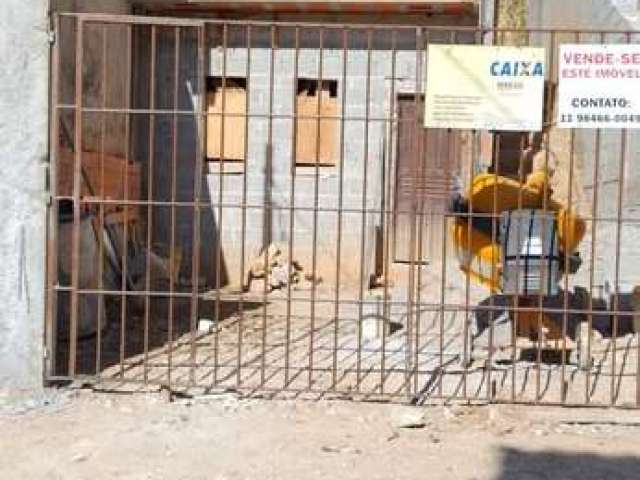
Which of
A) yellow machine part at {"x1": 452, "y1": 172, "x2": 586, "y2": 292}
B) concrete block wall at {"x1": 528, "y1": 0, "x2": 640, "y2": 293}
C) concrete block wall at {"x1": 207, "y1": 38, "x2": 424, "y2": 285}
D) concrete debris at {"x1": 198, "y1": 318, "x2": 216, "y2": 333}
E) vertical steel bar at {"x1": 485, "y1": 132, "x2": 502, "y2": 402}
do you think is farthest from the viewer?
concrete block wall at {"x1": 207, "y1": 38, "x2": 424, "y2": 285}

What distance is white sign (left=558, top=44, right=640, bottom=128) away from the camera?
21.7ft

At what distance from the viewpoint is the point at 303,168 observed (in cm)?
1395

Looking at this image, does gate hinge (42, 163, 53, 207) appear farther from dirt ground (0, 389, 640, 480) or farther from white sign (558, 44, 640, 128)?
white sign (558, 44, 640, 128)

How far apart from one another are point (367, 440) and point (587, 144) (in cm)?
455

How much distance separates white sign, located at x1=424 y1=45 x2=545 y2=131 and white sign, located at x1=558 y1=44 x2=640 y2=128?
16 cm

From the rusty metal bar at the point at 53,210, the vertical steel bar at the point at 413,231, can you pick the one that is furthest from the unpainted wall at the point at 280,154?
the rusty metal bar at the point at 53,210

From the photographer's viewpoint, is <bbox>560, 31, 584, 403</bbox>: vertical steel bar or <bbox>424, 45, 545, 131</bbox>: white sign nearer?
<bbox>424, 45, 545, 131</bbox>: white sign

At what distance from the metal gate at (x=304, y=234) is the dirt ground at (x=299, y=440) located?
0.82 ft

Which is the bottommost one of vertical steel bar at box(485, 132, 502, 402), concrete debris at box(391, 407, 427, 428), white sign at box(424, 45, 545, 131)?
concrete debris at box(391, 407, 427, 428)

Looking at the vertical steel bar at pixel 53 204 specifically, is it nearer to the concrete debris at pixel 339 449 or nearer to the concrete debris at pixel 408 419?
the concrete debris at pixel 339 449

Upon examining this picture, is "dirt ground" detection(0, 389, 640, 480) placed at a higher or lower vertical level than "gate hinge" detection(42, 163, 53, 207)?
lower

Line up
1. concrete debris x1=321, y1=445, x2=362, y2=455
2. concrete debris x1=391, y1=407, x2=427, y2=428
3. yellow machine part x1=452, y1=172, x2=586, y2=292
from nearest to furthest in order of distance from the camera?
concrete debris x1=321, y1=445, x2=362, y2=455
concrete debris x1=391, y1=407, x2=427, y2=428
yellow machine part x1=452, y1=172, x2=586, y2=292

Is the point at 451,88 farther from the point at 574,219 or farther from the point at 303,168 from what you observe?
the point at 303,168

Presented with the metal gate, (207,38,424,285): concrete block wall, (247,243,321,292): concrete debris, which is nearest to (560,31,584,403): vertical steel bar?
the metal gate
